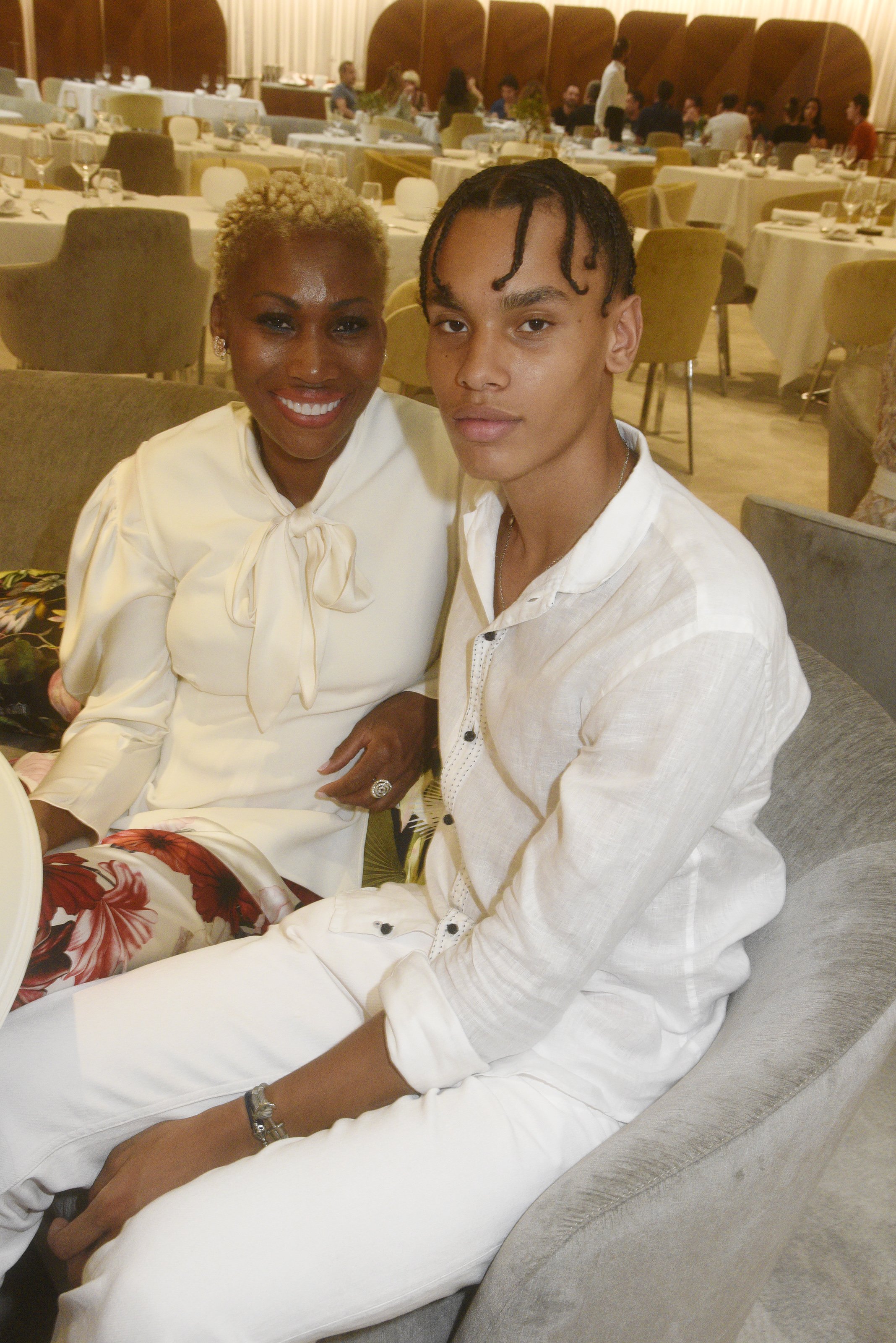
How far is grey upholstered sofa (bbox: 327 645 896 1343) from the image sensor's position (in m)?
0.75

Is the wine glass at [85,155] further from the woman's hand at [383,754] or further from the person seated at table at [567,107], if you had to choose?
the person seated at table at [567,107]

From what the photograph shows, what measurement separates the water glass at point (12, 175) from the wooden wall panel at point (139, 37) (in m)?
10.8

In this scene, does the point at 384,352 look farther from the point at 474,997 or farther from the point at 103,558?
the point at 474,997

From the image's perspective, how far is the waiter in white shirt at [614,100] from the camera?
9.80 metres

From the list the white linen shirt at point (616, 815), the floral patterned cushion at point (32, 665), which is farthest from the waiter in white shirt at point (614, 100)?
the white linen shirt at point (616, 815)

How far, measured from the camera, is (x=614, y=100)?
1120 cm

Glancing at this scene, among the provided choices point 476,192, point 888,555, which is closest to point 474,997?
point 476,192

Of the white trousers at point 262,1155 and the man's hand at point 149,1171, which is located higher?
the white trousers at point 262,1155

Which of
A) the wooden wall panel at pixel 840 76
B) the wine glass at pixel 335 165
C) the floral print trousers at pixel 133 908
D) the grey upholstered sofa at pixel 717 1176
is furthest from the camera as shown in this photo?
the wooden wall panel at pixel 840 76

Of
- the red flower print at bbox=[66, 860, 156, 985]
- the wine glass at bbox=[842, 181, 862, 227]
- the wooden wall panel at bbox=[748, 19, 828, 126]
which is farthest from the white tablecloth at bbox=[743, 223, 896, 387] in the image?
the wooden wall panel at bbox=[748, 19, 828, 126]

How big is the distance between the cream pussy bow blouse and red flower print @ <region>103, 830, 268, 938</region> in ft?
0.22

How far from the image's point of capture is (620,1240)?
75 centimetres

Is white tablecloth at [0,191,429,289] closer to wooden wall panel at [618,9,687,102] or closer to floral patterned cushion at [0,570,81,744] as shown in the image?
floral patterned cushion at [0,570,81,744]

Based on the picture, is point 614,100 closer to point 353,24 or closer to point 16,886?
point 353,24
